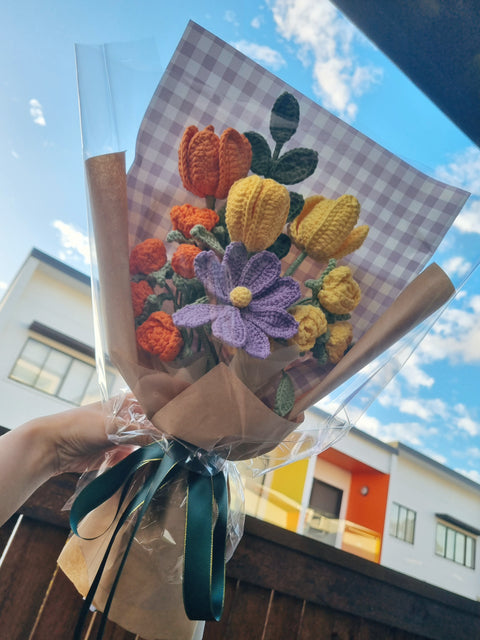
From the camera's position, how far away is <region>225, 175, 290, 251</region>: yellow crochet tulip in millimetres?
480

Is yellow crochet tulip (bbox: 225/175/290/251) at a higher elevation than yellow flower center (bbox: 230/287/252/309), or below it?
higher

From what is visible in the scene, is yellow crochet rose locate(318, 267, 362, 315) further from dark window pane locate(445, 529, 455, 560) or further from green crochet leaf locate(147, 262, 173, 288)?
dark window pane locate(445, 529, 455, 560)

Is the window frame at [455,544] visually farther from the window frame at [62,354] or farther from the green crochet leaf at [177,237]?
the green crochet leaf at [177,237]

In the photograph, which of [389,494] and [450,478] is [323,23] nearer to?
[389,494]

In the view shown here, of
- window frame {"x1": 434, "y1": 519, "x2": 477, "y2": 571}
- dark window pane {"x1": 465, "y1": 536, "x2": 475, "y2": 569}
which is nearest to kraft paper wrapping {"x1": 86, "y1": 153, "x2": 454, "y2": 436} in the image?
window frame {"x1": 434, "y1": 519, "x2": 477, "y2": 571}

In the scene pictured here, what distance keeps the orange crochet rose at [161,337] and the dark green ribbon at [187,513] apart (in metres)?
0.12

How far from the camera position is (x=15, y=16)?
6.57 feet

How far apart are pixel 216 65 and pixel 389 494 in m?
3.67

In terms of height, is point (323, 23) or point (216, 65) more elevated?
point (323, 23)

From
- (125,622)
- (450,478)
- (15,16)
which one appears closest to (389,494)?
(450,478)

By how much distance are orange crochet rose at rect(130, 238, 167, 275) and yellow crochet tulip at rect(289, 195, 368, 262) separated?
0.16 metres

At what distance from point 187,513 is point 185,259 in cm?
29

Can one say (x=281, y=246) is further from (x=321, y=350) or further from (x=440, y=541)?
(x=440, y=541)

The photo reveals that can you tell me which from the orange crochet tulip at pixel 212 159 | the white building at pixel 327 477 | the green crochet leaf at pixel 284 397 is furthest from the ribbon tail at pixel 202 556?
the white building at pixel 327 477
